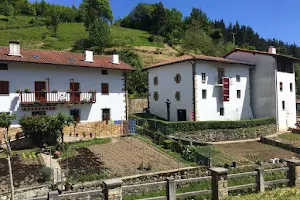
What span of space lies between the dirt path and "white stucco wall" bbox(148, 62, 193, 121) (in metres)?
8.40

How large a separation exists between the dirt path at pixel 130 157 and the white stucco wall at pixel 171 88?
8.40m

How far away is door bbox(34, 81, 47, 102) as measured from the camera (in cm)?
2081

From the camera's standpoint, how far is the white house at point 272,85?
31484 mm

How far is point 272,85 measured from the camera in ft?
103

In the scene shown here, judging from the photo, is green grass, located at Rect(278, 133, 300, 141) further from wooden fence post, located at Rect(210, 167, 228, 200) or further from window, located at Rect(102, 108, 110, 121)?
wooden fence post, located at Rect(210, 167, 228, 200)

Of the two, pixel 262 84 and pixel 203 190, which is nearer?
pixel 203 190

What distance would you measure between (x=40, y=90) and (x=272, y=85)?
2477 centimetres

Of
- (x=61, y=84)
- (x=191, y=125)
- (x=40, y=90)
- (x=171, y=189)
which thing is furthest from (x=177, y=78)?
(x=171, y=189)

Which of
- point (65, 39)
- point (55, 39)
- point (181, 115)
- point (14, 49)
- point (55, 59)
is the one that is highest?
point (65, 39)

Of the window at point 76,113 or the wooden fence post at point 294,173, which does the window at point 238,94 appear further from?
the wooden fence post at point 294,173

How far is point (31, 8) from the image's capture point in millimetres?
99125

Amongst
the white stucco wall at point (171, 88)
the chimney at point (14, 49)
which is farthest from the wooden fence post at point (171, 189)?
the white stucco wall at point (171, 88)

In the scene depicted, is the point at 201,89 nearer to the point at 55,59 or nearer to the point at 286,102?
the point at 286,102

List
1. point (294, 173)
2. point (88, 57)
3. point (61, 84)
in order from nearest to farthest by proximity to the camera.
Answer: point (294, 173), point (61, 84), point (88, 57)
